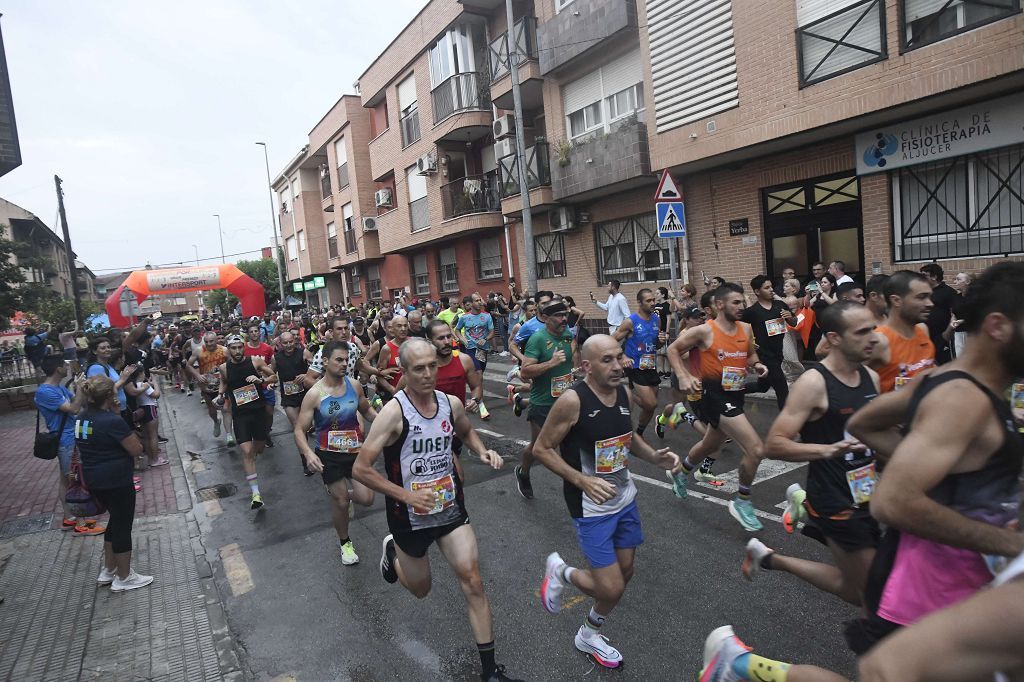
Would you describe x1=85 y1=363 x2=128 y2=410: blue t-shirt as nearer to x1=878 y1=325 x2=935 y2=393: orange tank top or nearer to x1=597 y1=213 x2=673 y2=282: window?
x1=878 y1=325 x2=935 y2=393: orange tank top

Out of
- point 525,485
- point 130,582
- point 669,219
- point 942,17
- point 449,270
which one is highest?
point 942,17

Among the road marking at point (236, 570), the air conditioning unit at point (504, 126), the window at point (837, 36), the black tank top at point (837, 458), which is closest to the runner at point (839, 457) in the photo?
the black tank top at point (837, 458)

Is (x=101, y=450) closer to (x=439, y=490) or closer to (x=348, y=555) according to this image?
→ (x=348, y=555)

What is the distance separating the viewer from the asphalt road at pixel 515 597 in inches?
145

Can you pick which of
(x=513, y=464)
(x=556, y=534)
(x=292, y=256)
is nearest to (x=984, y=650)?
(x=556, y=534)

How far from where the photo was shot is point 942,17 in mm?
9438

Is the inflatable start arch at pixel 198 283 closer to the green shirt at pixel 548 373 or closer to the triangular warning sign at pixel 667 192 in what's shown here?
the triangular warning sign at pixel 667 192

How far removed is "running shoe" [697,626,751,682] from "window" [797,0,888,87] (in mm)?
10011

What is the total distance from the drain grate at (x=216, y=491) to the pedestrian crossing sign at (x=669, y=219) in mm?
6802

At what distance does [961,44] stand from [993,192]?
7.32 feet

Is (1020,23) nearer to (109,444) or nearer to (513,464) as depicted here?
(513,464)

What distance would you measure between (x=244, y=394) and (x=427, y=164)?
55.1 feet

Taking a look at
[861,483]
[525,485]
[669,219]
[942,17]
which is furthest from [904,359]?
[942,17]

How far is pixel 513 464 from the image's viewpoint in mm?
7727
